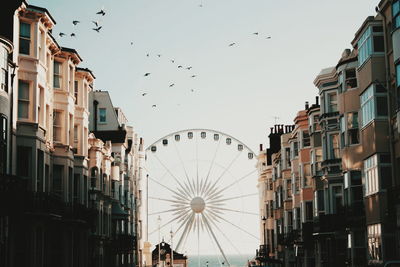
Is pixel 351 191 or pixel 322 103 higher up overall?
pixel 322 103

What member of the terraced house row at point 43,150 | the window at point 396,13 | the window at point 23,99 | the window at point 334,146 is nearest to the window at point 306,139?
the window at point 334,146

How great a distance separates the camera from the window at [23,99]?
36.8 m

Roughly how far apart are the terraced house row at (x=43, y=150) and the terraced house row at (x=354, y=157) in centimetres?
1495

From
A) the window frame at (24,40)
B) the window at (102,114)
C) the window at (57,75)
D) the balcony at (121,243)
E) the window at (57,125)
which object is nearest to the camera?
the window frame at (24,40)

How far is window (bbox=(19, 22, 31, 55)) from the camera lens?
37.4 metres

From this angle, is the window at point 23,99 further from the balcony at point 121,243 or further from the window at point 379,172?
the balcony at point 121,243

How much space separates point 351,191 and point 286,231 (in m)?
31.7

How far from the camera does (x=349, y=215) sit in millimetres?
44469

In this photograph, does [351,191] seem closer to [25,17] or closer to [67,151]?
[67,151]

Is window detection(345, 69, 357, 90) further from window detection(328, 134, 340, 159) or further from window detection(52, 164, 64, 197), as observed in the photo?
window detection(52, 164, 64, 197)

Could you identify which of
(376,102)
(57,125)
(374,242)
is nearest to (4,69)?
(57,125)

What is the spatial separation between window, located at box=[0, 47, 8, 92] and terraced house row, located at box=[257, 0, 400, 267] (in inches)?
639

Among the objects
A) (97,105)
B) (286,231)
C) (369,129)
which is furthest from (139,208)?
(369,129)

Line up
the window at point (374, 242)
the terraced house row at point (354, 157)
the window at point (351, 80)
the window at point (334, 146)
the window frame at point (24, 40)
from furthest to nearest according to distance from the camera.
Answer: the window at point (334, 146)
the window at point (351, 80)
the window frame at point (24, 40)
the window at point (374, 242)
the terraced house row at point (354, 157)
